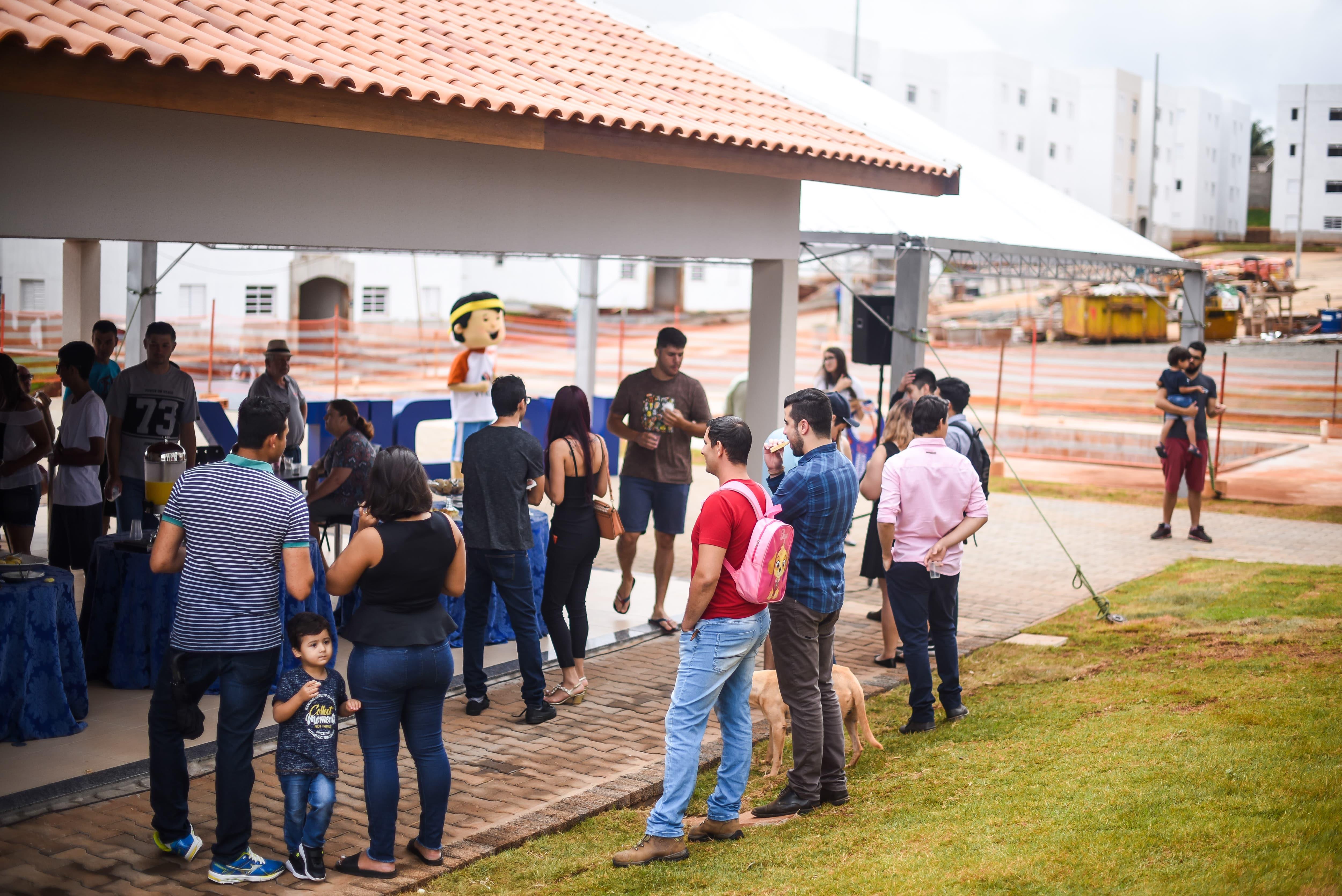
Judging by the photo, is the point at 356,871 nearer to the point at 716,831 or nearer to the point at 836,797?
the point at 716,831

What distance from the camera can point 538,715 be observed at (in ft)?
21.6

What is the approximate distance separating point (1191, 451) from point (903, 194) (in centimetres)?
458

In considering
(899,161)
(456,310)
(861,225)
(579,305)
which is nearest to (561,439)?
(899,161)

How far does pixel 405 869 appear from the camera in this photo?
4.75 meters

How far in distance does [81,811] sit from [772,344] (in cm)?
557

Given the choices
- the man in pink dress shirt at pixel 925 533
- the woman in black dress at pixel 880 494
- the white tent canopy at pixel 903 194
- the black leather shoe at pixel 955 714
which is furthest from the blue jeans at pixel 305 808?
the white tent canopy at pixel 903 194

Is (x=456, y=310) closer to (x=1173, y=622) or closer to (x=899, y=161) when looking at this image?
(x=899, y=161)

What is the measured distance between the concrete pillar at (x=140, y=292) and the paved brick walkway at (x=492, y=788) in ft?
22.7

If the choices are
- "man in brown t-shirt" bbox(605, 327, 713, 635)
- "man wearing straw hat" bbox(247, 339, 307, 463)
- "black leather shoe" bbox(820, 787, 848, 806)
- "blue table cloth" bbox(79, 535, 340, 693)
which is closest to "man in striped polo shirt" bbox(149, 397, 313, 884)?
"blue table cloth" bbox(79, 535, 340, 693)

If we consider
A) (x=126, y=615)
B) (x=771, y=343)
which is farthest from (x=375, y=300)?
(x=126, y=615)

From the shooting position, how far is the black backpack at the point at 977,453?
7.68 metres

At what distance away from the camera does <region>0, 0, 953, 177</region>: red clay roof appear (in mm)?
5008

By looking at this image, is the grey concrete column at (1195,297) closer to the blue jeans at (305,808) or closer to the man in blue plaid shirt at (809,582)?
the man in blue plaid shirt at (809,582)

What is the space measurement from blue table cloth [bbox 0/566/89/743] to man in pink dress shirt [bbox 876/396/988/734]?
13.7ft
